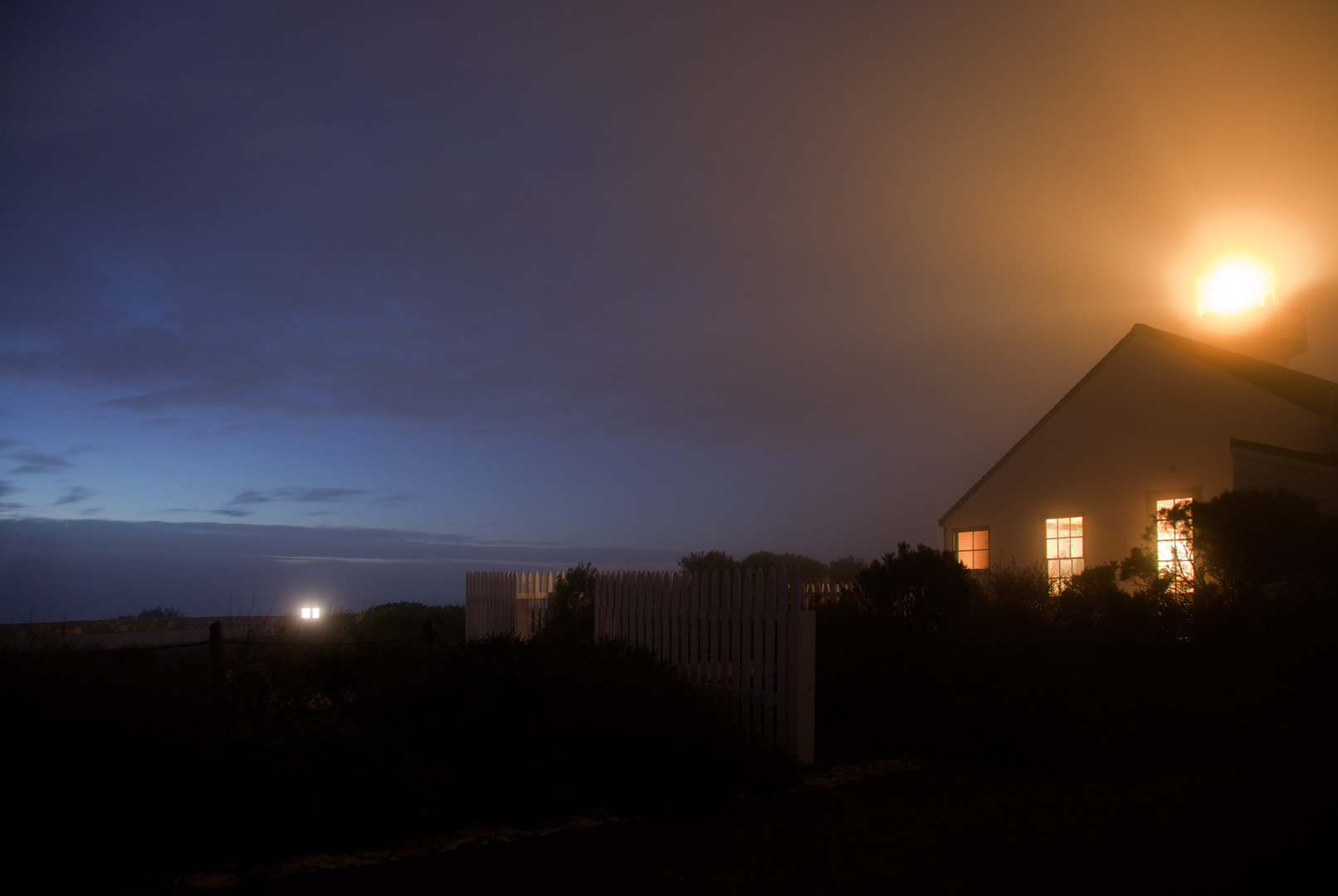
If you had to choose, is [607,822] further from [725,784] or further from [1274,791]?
[1274,791]

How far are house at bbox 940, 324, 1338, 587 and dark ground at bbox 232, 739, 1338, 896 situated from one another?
7.33 m

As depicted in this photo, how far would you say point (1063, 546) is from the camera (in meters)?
15.7

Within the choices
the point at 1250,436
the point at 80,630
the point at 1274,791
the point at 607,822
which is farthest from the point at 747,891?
the point at 80,630

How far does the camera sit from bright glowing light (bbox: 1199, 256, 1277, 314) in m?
18.0

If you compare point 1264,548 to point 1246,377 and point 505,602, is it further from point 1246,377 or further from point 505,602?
point 505,602

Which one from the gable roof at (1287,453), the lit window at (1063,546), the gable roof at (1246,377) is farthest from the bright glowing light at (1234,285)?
the gable roof at (1287,453)

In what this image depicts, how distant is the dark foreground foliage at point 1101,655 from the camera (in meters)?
6.41

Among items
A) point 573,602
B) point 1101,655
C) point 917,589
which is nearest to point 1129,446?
point 1101,655

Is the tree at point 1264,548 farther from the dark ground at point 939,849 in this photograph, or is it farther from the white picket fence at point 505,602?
the white picket fence at point 505,602

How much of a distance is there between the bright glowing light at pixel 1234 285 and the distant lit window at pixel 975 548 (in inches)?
277

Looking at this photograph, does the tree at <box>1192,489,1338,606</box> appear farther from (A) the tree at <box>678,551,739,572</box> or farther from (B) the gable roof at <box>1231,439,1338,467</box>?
(A) the tree at <box>678,551,739,572</box>

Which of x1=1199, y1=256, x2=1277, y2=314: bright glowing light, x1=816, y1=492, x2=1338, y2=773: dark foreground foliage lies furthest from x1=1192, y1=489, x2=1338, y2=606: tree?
x1=1199, y1=256, x2=1277, y2=314: bright glowing light

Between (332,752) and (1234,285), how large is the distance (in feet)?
66.6

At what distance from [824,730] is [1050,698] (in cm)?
193
